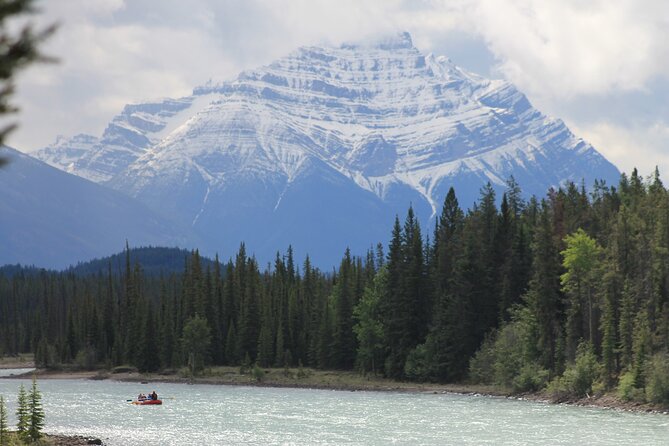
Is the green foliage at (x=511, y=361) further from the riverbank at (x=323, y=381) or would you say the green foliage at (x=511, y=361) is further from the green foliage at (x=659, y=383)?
the green foliage at (x=659, y=383)

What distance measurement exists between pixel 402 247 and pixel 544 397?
→ 4204 centimetres

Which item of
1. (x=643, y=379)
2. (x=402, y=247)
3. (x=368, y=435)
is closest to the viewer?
(x=368, y=435)

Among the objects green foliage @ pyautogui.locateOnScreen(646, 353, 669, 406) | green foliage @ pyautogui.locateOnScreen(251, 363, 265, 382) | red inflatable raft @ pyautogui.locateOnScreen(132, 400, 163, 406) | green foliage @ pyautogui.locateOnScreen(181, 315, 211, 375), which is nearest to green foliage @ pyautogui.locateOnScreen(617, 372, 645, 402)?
green foliage @ pyautogui.locateOnScreen(646, 353, 669, 406)

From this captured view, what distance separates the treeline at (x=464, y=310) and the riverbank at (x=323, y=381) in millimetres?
2003

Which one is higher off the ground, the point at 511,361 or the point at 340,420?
the point at 511,361

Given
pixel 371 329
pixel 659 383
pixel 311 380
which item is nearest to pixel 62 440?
pixel 659 383

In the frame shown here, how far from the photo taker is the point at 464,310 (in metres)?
136

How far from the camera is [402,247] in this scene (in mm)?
149125

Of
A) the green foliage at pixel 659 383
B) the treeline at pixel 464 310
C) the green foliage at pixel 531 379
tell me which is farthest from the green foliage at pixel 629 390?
the green foliage at pixel 531 379

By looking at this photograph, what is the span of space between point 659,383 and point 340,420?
2892cm

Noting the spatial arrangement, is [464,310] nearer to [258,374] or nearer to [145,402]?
[258,374]

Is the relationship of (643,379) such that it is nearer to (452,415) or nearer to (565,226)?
(452,415)

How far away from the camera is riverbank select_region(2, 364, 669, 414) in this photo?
338 feet

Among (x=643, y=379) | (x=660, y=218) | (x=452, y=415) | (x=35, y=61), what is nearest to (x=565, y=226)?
(x=660, y=218)
